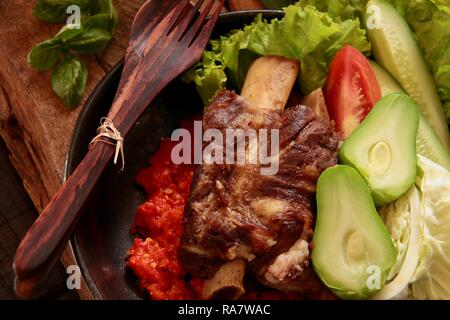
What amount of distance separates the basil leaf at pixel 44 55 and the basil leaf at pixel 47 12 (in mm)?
176

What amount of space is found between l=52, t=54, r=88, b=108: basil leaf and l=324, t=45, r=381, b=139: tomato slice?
0.95 m

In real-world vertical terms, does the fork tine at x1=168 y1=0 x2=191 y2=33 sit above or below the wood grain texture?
above

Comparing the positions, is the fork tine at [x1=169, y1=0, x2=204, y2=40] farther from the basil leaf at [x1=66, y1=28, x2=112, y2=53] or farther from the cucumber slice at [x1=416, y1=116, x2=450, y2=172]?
the cucumber slice at [x1=416, y1=116, x2=450, y2=172]

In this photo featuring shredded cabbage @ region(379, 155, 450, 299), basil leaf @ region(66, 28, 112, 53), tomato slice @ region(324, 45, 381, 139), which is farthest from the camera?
basil leaf @ region(66, 28, 112, 53)

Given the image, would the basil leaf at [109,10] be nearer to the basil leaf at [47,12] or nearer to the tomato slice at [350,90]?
the basil leaf at [47,12]

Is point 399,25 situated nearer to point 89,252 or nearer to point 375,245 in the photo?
point 375,245

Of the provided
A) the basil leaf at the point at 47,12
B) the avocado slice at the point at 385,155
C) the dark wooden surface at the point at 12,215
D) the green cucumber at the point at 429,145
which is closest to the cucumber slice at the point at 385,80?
the green cucumber at the point at 429,145

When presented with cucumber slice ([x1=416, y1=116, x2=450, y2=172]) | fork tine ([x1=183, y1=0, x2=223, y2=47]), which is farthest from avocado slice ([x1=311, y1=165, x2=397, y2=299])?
fork tine ([x1=183, y1=0, x2=223, y2=47])

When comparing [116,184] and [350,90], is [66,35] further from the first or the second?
[350,90]

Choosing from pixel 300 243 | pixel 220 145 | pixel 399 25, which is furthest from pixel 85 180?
pixel 399 25

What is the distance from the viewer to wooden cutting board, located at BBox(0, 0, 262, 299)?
2338mm

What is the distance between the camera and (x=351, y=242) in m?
1.80

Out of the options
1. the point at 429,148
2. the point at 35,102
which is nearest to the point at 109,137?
the point at 35,102

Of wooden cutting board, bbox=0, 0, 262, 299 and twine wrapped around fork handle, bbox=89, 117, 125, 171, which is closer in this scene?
twine wrapped around fork handle, bbox=89, 117, 125, 171
